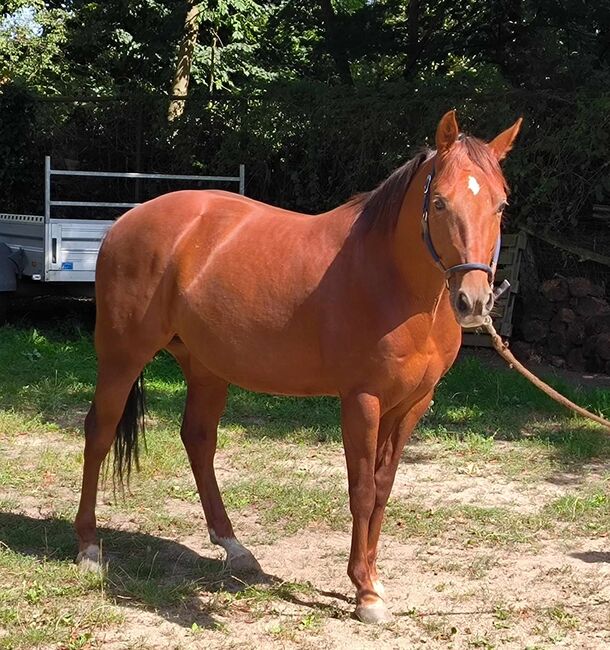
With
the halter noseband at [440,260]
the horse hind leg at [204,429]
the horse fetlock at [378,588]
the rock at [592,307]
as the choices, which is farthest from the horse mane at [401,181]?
the rock at [592,307]

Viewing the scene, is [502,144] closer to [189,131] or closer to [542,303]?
[542,303]

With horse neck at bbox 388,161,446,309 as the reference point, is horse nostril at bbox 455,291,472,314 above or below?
below

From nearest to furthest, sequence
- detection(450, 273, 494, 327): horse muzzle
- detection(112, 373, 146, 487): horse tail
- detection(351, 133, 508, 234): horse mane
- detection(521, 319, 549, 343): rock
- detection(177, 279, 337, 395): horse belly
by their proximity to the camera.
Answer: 1. detection(450, 273, 494, 327): horse muzzle
2. detection(351, 133, 508, 234): horse mane
3. detection(177, 279, 337, 395): horse belly
4. detection(112, 373, 146, 487): horse tail
5. detection(521, 319, 549, 343): rock

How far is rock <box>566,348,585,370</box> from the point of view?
8.50 metres

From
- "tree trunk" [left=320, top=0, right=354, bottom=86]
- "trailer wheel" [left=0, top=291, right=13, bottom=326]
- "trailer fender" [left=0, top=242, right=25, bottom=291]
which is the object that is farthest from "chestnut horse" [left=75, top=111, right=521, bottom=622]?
"tree trunk" [left=320, top=0, right=354, bottom=86]

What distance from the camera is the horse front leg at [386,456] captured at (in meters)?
3.38

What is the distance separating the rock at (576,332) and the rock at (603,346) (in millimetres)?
198

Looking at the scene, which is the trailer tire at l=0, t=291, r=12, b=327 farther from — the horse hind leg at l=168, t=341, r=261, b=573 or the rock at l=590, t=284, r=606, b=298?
the rock at l=590, t=284, r=606, b=298

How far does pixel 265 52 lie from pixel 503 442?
39.6ft

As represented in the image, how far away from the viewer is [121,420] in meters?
4.07

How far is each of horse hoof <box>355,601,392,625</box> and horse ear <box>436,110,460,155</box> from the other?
1.78 m

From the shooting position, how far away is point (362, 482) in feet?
10.5

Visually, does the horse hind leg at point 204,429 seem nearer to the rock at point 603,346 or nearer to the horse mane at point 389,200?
the horse mane at point 389,200

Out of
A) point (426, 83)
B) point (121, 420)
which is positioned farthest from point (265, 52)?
point (121, 420)
